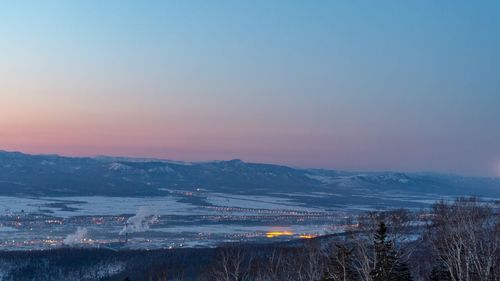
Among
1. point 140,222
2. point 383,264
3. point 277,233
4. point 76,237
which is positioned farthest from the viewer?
point 140,222

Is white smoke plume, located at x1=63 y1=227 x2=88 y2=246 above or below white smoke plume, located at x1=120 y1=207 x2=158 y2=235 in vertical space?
below

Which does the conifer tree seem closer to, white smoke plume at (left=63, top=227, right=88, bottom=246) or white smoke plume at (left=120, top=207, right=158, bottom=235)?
white smoke plume at (left=63, top=227, right=88, bottom=246)

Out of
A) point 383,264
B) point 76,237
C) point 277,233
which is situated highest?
point 383,264

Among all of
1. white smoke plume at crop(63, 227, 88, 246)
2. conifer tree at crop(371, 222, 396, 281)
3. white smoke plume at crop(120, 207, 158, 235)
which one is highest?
conifer tree at crop(371, 222, 396, 281)

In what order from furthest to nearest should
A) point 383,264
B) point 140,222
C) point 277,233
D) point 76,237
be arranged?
1. point 140,222
2. point 277,233
3. point 76,237
4. point 383,264

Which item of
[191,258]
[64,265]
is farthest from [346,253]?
[64,265]

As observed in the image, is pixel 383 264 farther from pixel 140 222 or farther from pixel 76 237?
pixel 140 222

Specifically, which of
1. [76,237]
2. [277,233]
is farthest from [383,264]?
[76,237]

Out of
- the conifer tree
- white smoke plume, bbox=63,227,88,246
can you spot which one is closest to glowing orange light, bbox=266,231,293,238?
white smoke plume, bbox=63,227,88,246

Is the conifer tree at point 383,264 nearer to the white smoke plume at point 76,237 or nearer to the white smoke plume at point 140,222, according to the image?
the white smoke plume at point 76,237
